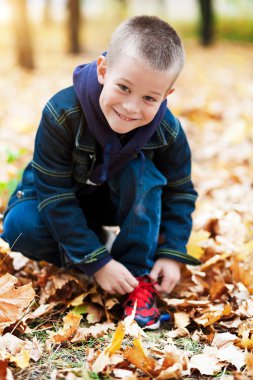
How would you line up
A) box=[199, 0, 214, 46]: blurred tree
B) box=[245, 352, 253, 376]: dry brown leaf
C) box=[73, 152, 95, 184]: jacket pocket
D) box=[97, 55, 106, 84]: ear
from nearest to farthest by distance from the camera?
1. box=[245, 352, 253, 376]: dry brown leaf
2. box=[97, 55, 106, 84]: ear
3. box=[73, 152, 95, 184]: jacket pocket
4. box=[199, 0, 214, 46]: blurred tree

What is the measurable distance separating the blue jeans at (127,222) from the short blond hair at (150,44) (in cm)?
44

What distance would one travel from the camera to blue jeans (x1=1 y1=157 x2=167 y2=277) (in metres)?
2.00

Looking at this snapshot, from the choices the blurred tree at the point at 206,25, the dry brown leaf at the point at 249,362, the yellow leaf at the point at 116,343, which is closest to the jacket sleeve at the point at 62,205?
the yellow leaf at the point at 116,343

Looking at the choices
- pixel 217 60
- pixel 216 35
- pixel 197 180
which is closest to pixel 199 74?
pixel 217 60

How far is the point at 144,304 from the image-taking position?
1.98m

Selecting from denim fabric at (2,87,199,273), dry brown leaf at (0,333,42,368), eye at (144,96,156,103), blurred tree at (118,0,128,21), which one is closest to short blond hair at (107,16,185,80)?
eye at (144,96,156,103)

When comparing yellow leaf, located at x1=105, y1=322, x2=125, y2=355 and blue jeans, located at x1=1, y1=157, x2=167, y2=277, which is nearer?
yellow leaf, located at x1=105, y1=322, x2=125, y2=355

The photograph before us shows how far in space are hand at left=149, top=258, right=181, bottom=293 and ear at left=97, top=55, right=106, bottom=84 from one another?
835 mm

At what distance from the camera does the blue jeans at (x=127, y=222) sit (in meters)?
2.00

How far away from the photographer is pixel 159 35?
1.76 m

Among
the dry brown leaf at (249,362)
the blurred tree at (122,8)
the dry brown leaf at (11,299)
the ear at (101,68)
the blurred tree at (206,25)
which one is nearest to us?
the dry brown leaf at (249,362)

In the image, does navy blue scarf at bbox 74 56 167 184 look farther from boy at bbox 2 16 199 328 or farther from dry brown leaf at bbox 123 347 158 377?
dry brown leaf at bbox 123 347 158 377

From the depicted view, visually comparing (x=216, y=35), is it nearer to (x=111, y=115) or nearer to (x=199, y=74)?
(x=199, y=74)

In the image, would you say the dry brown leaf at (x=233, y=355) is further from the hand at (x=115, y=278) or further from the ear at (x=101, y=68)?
the ear at (x=101, y=68)
